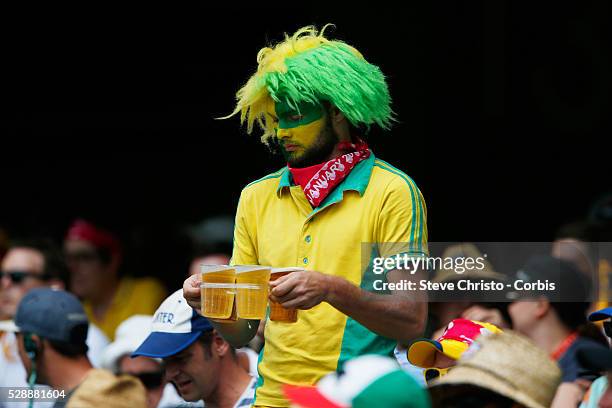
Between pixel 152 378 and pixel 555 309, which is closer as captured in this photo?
pixel 555 309

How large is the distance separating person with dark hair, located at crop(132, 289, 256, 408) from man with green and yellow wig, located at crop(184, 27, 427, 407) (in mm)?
770

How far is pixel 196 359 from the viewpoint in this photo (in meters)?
5.42

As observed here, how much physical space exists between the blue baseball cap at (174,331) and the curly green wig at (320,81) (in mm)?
1113

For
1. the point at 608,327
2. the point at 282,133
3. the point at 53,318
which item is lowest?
the point at 608,327

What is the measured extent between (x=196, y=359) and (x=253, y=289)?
1.30m

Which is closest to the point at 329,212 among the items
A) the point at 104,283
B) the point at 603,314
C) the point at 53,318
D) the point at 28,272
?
the point at 603,314

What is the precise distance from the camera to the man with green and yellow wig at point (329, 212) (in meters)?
4.45

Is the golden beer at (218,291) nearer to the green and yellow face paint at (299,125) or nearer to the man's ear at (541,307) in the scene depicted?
the green and yellow face paint at (299,125)

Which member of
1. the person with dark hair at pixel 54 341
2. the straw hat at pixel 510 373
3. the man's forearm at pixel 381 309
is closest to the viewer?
the straw hat at pixel 510 373

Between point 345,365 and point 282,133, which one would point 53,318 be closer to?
point 282,133

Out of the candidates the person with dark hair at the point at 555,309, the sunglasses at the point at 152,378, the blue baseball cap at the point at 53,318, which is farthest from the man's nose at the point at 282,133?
the sunglasses at the point at 152,378

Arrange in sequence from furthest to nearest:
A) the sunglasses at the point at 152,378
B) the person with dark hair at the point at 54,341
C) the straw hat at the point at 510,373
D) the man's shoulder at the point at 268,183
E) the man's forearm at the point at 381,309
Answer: the sunglasses at the point at 152,378 → the person with dark hair at the point at 54,341 → the man's shoulder at the point at 268,183 → the man's forearm at the point at 381,309 → the straw hat at the point at 510,373

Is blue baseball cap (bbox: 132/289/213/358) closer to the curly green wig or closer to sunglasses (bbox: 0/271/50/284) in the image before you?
the curly green wig

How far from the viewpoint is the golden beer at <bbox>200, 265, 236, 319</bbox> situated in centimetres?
425
